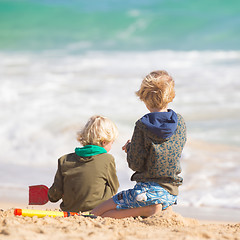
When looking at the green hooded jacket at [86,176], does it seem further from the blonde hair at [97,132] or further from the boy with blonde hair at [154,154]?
the boy with blonde hair at [154,154]

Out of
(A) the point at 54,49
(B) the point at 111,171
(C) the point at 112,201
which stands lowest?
(C) the point at 112,201

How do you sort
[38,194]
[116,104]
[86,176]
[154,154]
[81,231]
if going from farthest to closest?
[116,104] → [38,194] → [86,176] → [154,154] → [81,231]

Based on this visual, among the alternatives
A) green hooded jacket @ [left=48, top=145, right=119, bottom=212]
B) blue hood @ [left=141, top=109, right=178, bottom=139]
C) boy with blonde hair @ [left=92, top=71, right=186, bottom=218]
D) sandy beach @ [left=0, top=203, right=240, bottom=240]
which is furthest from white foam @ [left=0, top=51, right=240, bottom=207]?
sandy beach @ [left=0, top=203, right=240, bottom=240]

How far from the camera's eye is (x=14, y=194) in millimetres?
5691

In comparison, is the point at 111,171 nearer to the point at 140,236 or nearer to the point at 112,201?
the point at 112,201

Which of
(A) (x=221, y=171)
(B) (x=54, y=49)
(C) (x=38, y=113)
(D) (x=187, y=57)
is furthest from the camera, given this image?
(B) (x=54, y=49)

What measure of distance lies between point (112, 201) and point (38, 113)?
381 inches

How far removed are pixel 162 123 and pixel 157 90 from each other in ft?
0.80

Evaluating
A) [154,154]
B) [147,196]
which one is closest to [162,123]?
[154,154]

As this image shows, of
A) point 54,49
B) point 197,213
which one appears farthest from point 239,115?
point 54,49

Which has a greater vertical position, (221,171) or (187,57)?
(187,57)

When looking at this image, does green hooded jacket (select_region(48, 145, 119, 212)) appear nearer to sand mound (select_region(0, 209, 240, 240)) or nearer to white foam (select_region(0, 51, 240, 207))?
sand mound (select_region(0, 209, 240, 240))

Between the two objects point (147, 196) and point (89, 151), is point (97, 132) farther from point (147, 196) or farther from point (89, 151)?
point (147, 196)

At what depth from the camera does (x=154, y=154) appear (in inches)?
121
